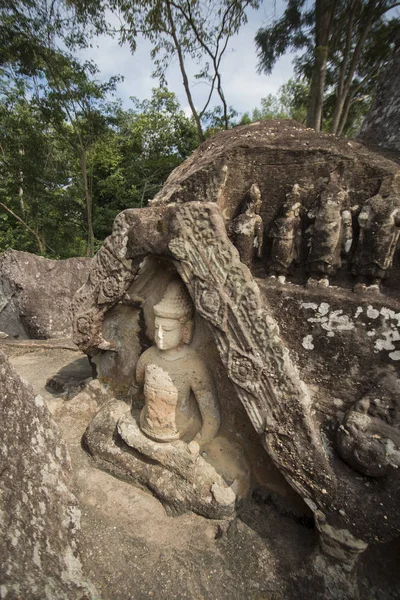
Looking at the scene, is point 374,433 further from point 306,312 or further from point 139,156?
point 139,156

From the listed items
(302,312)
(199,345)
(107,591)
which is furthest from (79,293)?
(107,591)

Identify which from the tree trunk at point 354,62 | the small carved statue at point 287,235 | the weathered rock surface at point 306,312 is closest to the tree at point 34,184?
the tree trunk at point 354,62

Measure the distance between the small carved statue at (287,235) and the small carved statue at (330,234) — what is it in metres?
0.12

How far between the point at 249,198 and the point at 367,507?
81.6 inches

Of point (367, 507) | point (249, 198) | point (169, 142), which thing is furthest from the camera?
point (169, 142)

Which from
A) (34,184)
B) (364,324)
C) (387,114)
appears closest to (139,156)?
(34,184)

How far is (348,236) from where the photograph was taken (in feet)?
6.38

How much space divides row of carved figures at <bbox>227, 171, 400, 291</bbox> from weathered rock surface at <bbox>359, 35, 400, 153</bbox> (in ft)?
5.12

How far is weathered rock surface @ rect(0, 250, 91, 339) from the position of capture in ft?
19.5

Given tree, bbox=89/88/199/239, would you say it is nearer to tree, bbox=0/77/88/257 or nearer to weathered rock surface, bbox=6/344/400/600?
tree, bbox=0/77/88/257

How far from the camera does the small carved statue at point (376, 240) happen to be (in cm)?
180

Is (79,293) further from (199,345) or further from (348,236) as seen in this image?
(348,236)

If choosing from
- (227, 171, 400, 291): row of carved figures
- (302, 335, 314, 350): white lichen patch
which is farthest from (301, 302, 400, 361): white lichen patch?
(227, 171, 400, 291): row of carved figures

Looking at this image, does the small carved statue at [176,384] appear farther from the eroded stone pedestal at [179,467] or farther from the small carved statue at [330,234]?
the small carved statue at [330,234]
